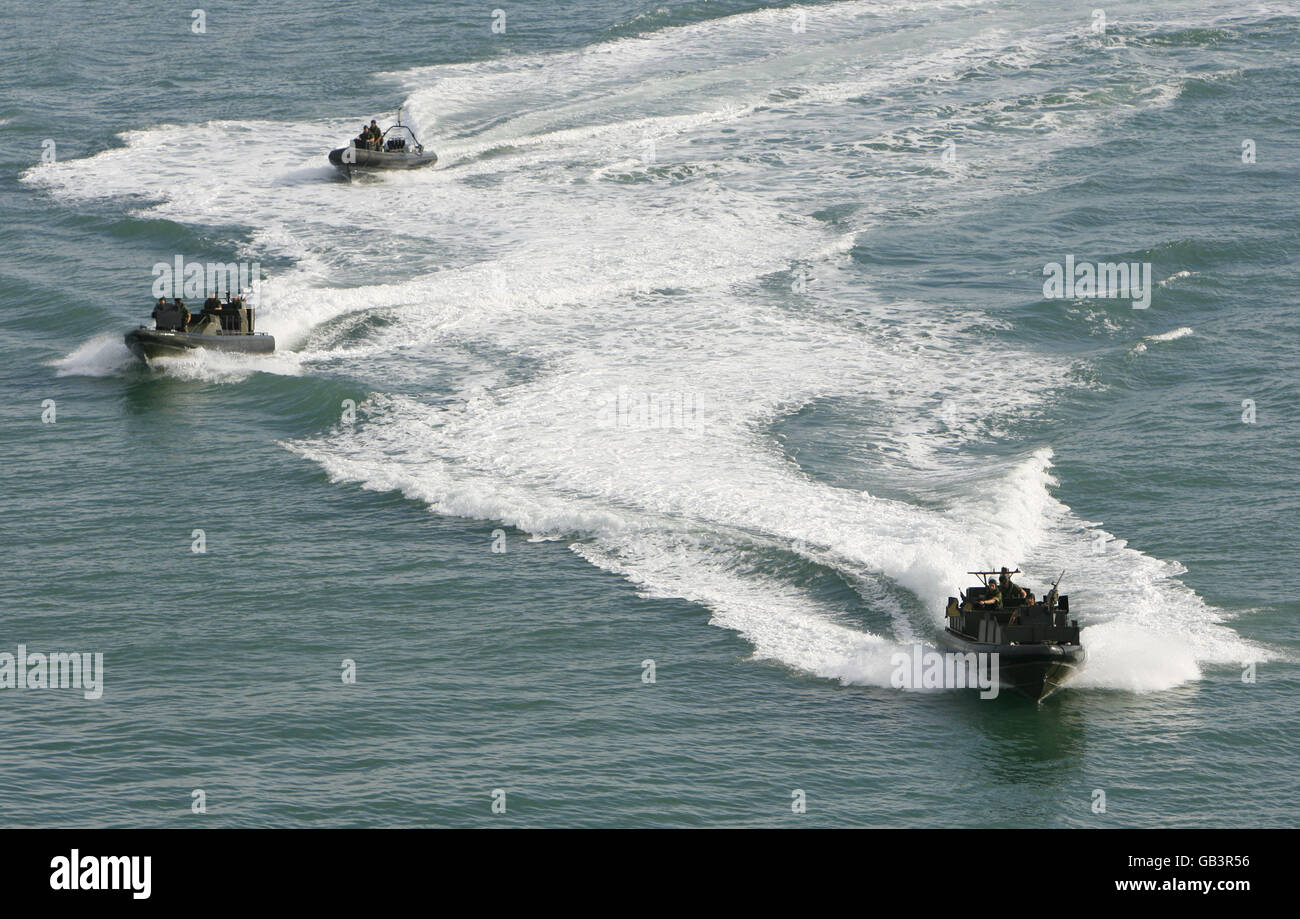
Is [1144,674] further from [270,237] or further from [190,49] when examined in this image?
[190,49]

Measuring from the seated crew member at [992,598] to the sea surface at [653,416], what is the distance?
182 cm

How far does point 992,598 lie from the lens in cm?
3597

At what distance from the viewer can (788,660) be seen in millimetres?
36875

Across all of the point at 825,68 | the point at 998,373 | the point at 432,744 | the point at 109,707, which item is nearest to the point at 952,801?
the point at 432,744

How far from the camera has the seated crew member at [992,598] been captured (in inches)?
1405

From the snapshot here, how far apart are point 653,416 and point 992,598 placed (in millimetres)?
16394
